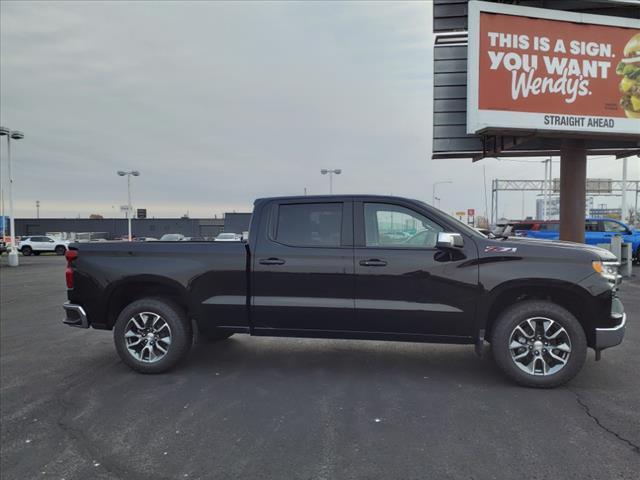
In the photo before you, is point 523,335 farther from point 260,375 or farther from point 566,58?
point 566,58

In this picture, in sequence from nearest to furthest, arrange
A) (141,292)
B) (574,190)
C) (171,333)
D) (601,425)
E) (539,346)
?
(601,425)
(539,346)
(171,333)
(141,292)
(574,190)

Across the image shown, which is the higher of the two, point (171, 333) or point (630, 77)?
point (630, 77)

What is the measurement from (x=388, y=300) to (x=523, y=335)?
1349 mm

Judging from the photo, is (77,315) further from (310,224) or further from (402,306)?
(402,306)

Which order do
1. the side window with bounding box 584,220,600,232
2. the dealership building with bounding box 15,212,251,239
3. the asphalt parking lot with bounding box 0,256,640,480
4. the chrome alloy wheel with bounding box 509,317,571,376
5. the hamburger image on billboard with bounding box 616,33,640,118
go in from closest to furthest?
the asphalt parking lot with bounding box 0,256,640,480
the chrome alloy wheel with bounding box 509,317,571,376
the hamburger image on billboard with bounding box 616,33,640,118
the side window with bounding box 584,220,600,232
the dealership building with bounding box 15,212,251,239

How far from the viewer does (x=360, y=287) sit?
4637 millimetres

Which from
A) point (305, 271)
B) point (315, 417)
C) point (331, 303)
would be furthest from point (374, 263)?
point (315, 417)

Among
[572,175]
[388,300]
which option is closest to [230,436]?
[388,300]

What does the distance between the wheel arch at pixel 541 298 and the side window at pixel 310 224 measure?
167 centimetres

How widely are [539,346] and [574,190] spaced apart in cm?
908

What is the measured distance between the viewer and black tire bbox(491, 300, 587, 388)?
4.30 m

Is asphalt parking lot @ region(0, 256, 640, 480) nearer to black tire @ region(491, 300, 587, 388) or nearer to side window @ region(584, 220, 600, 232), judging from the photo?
black tire @ region(491, 300, 587, 388)

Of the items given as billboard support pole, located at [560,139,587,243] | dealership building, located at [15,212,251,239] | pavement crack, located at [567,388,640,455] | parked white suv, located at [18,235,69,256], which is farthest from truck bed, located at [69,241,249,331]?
dealership building, located at [15,212,251,239]

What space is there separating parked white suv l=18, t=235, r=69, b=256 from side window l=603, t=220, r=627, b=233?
3896 cm
